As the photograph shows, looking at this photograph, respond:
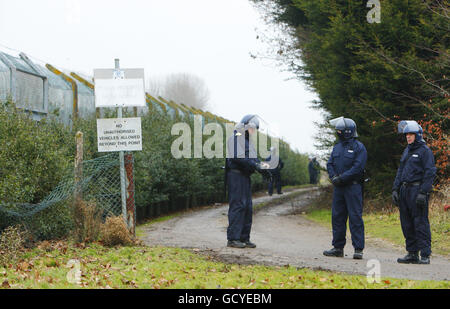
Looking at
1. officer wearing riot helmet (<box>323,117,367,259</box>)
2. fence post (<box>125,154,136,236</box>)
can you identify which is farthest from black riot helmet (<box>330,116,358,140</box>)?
fence post (<box>125,154,136,236</box>)

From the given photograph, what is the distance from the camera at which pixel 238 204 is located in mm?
10094

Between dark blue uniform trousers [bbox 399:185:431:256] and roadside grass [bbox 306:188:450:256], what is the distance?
168 centimetres

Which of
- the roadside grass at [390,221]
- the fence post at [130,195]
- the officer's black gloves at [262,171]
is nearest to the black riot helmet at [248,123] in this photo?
the officer's black gloves at [262,171]

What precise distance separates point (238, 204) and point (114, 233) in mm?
2220

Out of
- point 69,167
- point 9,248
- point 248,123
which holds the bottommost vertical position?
point 9,248

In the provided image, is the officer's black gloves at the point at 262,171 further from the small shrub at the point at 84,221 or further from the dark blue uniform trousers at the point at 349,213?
the small shrub at the point at 84,221

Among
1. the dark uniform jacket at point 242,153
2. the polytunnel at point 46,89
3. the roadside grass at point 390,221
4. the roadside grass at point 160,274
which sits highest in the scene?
the polytunnel at point 46,89

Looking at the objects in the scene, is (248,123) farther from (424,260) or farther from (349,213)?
(424,260)

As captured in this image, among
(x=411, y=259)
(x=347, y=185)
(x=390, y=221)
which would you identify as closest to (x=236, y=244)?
(x=347, y=185)

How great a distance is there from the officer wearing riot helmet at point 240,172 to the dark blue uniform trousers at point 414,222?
2383 mm

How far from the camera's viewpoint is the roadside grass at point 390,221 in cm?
1166

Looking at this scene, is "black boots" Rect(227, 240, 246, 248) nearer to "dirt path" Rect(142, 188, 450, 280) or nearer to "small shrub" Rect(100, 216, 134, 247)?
"dirt path" Rect(142, 188, 450, 280)

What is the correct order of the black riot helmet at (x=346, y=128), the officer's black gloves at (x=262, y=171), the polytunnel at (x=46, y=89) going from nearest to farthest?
the black riot helmet at (x=346, y=128), the officer's black gloves at (x=262, y=171), the polytunnel at (x=46, y=89)

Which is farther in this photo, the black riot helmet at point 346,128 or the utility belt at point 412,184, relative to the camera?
the black riot helmet at point 346,128
